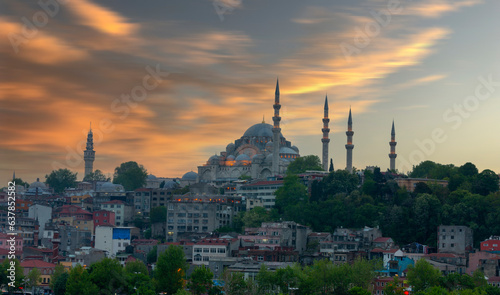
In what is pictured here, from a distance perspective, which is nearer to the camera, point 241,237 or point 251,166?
point 241,237

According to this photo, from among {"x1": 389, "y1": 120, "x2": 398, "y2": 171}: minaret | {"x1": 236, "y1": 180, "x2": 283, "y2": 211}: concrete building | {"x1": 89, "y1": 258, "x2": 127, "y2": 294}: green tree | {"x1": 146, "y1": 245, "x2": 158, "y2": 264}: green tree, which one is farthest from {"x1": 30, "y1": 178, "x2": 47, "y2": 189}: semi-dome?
{"x1": 89, "y1": 258, "x2": 127, "y2": 294}: green tree

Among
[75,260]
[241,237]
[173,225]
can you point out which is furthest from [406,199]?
[75,260]

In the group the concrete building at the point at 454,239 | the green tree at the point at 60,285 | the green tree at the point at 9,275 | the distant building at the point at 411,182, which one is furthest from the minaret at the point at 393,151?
the green tree at the point at 9,275

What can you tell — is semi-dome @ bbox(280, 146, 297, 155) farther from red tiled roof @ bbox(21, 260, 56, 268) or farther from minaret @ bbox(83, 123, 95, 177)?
red tiled roof @ bbox(21, 260, 56, 268)

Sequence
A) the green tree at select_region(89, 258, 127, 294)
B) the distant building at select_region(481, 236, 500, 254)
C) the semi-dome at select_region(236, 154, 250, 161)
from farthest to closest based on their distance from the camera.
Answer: the semi-dome at select_region(236, 154, 250, 161), the distant building at select_region(481, 236, 500, 254), the green tree at select_region(89, 258, 127, 294)

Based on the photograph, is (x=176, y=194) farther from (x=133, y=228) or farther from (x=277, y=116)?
(x=277, y=116)
